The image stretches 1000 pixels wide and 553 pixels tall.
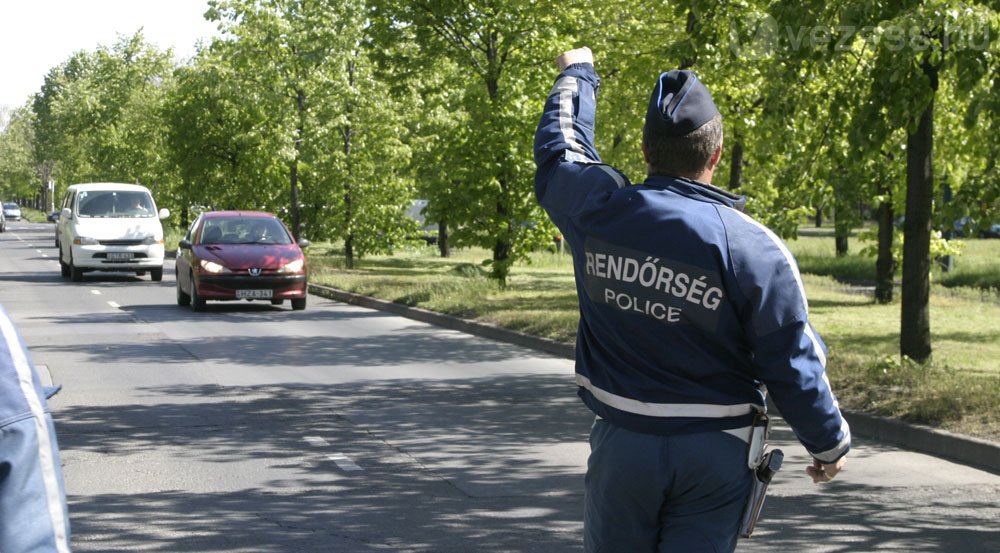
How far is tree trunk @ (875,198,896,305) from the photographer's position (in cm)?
2119

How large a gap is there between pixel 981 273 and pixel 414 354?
56.2 ft

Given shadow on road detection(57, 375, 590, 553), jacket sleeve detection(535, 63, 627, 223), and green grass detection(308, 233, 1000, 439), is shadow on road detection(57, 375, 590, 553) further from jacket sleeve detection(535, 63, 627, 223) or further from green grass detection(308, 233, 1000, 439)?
jacket sleeve detection(535, 63, 627, 223)

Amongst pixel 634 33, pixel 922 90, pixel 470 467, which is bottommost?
pixel 470 467

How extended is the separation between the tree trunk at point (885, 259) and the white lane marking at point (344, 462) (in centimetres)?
1481

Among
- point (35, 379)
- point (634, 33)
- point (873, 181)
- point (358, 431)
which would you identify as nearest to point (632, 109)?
point (634, 33)

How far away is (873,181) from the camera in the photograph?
1948 cm

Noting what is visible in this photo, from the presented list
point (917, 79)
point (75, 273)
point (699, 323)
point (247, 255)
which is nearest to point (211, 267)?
point (247, 255)

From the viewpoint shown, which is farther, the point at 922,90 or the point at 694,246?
the point at 922,90

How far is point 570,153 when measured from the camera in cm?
360

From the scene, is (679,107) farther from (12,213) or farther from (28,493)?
(12,213)

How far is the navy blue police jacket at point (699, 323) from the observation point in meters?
3.10

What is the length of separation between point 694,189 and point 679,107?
0.22 meters

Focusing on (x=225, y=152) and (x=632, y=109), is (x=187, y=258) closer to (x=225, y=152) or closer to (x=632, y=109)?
(x=632, y=109)

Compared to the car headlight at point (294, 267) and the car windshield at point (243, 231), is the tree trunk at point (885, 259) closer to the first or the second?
the car headlight at point (294, 267)
